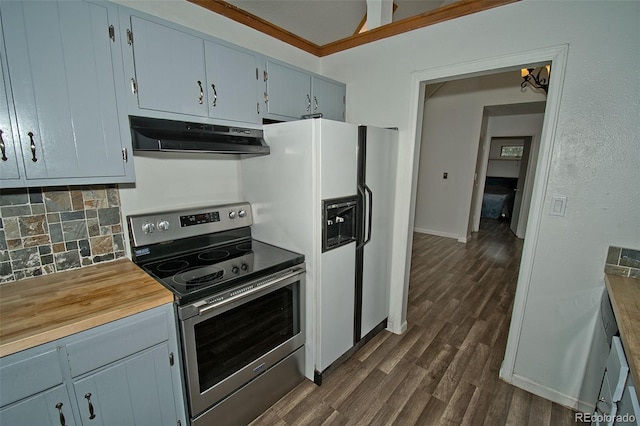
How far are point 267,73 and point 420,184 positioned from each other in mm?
4577

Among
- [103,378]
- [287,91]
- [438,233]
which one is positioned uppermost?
[287,91]

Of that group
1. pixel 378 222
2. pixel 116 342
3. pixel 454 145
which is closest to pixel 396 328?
pixel 378 222

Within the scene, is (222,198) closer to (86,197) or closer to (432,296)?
A: (86,197)

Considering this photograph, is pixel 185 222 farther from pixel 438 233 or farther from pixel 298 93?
pixel 438 233

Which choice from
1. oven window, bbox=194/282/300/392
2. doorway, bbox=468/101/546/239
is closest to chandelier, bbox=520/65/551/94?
doorway, bbox=468/101/546/239

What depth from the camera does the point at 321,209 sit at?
176 centimetres

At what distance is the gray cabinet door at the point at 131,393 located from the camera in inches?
45.0

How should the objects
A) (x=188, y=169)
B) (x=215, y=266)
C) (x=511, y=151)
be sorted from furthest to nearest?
(x=511, y=151)
(x=188, y=169)
(x=215, y=266)

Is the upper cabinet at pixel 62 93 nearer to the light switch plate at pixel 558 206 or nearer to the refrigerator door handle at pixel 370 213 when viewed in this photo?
the refrigerator door handle at pixel 370 213

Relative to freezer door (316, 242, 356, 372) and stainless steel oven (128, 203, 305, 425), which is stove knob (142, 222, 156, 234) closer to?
stainless steel oven (128, 203, 305, 425)

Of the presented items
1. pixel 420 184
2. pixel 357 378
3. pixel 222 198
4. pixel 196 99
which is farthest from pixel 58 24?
pixel 420 184

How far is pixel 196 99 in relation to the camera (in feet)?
5.41

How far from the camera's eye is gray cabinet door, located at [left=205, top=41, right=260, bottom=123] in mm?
1701

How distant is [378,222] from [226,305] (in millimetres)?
1350
